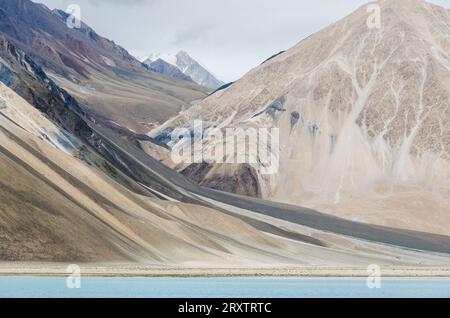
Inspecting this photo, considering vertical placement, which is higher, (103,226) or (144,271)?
(103,226)

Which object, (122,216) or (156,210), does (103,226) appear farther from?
(156,210)

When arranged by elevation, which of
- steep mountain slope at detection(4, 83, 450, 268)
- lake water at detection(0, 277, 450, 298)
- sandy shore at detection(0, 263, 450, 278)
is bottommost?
lake water at detection(0, 277, 450, 298)

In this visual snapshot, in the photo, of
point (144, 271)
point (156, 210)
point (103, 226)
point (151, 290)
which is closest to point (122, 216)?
point (103, 226)

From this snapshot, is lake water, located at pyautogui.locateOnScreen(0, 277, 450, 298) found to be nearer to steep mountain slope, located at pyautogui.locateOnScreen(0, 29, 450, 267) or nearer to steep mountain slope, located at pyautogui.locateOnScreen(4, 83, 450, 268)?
steep mountain slope, located at pyautogui.locateOnScreen(4, 83, 450, 268)

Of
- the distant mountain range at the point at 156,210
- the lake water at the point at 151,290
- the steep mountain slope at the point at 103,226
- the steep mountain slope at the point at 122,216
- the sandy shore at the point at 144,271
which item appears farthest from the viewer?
the distant mountain range at the point at 156,210

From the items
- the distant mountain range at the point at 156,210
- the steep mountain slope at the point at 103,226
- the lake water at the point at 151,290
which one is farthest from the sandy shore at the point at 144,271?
the lake water at the point at 151,290

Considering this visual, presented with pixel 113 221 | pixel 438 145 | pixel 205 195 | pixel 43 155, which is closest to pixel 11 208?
pixel 113 221

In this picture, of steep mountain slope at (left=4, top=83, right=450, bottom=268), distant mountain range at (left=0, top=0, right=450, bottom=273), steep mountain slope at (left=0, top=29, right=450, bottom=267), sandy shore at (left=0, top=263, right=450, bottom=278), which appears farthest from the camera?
distant mountain range at (left=0, top=0, right=450, bottom=273)

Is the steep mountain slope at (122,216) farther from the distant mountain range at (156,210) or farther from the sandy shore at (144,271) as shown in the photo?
the sandy shore at (144,271)

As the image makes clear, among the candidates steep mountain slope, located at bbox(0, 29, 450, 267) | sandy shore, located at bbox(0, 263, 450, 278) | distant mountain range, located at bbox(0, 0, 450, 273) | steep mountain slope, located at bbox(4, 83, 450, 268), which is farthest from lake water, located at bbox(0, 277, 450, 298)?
steep mountain slope, located at bbox(0, 29, 450, 267)

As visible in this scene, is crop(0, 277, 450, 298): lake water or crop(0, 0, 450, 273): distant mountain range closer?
crop(0, 277, 450, 298): lake water

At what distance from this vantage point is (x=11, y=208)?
66938mm

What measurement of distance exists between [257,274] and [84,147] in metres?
48.8

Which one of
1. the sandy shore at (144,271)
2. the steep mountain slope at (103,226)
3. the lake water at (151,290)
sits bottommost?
the lake water at (151,290)
